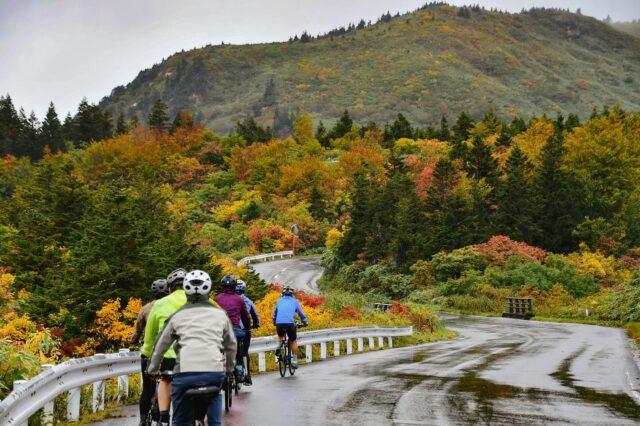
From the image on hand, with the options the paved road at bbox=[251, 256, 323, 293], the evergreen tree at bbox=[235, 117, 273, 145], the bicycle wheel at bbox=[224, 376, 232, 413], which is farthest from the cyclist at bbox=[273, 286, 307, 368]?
the evergreen tree at bbox=[235, 117, 273, 145]

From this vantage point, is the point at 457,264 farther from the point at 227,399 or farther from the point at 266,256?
the point at 227,399

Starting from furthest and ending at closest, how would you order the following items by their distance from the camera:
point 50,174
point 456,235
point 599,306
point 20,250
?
point 50,174 < point 456,235 < point 599,306 < point 20,250

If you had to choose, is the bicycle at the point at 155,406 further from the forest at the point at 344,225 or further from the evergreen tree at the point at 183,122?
the evergreen tree at the point at 183,122

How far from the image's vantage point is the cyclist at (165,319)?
27.0ft

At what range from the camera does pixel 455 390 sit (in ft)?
46.7

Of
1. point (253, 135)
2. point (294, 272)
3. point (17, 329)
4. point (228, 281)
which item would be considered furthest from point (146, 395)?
point (253, 135)

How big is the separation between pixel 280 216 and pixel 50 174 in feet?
84.9

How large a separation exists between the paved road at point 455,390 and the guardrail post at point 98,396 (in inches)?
51.6

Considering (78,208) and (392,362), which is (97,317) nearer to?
(392,362)

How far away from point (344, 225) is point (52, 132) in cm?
8203

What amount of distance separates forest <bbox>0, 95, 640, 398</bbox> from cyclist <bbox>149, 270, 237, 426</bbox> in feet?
15.1

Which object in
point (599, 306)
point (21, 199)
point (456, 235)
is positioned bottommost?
point (599, 306)

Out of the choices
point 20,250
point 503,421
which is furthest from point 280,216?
point 503,421

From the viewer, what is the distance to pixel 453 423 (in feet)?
34.3
